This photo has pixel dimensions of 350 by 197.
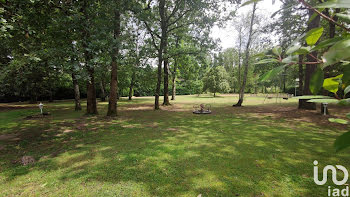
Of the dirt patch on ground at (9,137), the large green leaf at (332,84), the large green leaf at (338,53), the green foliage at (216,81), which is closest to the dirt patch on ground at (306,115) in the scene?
the large green leaf at (332,84)

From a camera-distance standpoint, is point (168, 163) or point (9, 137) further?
point (9, 137)

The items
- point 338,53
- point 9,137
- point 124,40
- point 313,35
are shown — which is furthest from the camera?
point 124,40

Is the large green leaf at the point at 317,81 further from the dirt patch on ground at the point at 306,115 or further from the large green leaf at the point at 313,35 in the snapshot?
the dirt patch on ground at the point at 306,115

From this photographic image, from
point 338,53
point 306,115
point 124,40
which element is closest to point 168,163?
point 338,53

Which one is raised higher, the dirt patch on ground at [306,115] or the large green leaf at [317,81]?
the large green leaf at [317,81]

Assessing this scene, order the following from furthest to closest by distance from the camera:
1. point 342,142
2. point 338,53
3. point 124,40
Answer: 1. point 124,40
2. point 342,142
3. point 338,53

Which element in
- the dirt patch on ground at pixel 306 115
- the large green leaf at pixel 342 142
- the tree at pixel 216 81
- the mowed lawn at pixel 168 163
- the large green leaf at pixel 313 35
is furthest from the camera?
the tree at pixel 216 81

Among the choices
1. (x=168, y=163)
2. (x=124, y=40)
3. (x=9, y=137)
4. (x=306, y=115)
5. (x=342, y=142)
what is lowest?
(x=168, y=163)

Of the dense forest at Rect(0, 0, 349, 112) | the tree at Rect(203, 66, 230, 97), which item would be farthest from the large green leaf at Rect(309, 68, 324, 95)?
the tree at Rect(203, 66, 230, 97)

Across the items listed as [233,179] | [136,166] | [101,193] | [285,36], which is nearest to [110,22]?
[136,166]

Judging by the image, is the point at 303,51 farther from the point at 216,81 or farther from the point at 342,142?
the point at 216,81

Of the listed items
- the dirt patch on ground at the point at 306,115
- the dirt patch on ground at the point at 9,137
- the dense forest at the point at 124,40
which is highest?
the dense forest at the point at 124,40

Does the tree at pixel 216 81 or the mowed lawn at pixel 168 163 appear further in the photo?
the tree at pixel 216 81

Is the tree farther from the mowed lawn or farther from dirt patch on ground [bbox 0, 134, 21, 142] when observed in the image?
dirt patch on ground [bbox 0, 134, 21, 142]
